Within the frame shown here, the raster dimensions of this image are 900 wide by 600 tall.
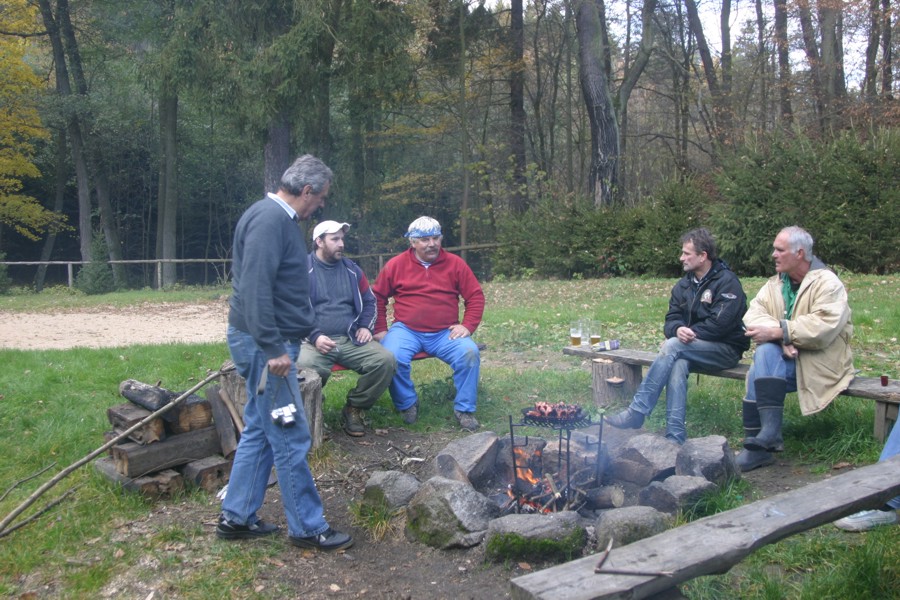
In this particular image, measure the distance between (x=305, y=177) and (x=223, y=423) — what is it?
1.76 metres

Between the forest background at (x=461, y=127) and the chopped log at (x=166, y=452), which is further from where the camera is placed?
the forest background at (x=461, y=127)

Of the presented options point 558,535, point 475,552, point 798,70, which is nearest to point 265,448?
point 475,552

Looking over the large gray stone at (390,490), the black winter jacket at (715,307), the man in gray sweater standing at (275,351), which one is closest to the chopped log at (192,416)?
the man in gray sweater standing at (275,351)

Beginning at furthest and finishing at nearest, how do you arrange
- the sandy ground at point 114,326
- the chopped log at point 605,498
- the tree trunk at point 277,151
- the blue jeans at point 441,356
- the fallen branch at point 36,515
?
the tree trunk at point 277,151 < the sandy ground at point 114,326 < the blue jeans at point 441,356 < the chopped log at point 605,498 < the fallen branch at point 36,515

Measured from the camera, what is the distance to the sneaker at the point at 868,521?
3.45 meters

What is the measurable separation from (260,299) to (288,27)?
16113mm

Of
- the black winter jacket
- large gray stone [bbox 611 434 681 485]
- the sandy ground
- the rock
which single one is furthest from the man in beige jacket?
the sandy ground

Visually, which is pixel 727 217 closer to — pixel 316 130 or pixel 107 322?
pixel 316 130

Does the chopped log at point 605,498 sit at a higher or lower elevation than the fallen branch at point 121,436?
lower

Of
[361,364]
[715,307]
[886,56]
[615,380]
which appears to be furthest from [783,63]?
[361,364]

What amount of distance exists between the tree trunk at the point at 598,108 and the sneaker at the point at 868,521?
14.6m

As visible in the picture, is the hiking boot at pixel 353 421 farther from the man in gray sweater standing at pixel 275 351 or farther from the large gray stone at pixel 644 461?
the large gray stone at pixel 644 461

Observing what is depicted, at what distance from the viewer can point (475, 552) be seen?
345 centimetres

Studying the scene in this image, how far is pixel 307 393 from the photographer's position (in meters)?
4.70
